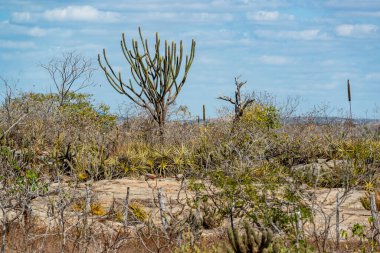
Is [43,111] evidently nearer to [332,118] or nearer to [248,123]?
[248,123]

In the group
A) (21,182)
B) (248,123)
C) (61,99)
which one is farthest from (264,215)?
(61,99)

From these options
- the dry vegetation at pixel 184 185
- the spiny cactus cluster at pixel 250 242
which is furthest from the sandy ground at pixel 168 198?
the spiny cactus cluster at pixel 250 242

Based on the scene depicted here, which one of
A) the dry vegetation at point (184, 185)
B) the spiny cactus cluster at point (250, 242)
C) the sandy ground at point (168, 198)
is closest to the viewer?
the spiny cactus cluster at point (250, 242)

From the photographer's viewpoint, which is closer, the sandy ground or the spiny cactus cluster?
the spiny cactus cluster

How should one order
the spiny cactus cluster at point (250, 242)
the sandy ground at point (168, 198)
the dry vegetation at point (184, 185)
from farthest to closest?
the sandy ground at point (168, 198) < the dry vegetation at point (184, 185) < the spiny cactus cluster at point (250, 242)

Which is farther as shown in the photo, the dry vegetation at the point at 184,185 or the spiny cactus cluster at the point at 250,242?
the dry vegetation at the point at 184,185

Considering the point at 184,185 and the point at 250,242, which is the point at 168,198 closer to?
the point at 184,185

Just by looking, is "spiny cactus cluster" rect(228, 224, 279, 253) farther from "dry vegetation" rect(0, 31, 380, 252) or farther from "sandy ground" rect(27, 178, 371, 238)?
"sandy ground" rect(27, 178, 371, 238)

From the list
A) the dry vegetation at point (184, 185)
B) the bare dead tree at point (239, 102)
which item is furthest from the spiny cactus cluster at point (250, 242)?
the bare dead tree at point (239, 102)

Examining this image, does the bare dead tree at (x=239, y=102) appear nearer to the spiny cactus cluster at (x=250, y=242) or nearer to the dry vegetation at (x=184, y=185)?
the dry vegetation at (x=184, y=185)

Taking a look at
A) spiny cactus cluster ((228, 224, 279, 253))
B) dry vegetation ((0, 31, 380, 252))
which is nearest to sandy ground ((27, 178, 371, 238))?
dry vegetation ((0, 31, 380, 252))

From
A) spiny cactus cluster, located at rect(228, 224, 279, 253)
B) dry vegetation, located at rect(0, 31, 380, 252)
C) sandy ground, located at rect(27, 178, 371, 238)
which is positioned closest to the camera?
spiny cactus cluster, located at rect(228, 224, 279, 253)

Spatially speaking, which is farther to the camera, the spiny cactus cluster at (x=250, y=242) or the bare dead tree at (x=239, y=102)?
the bare dead tree at (x=239, y=102)

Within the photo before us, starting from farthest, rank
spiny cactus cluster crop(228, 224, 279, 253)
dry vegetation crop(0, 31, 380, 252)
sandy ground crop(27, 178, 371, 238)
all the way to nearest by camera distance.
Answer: sandy ground crop(27, 178, 371, 238)
dry vegetation crop(0, 31, 380, 252)
spiny cactus cluster crop(228, 224, 279, 253)
